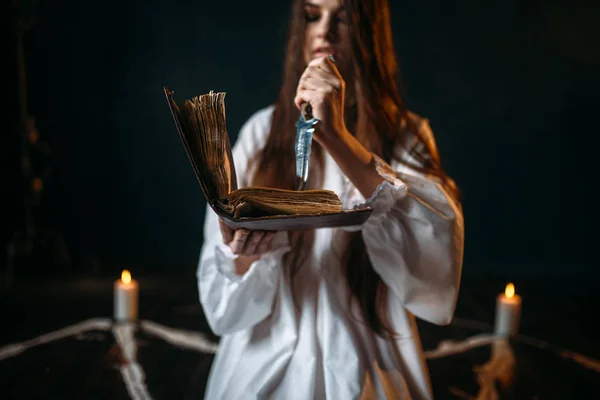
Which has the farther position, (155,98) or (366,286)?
(155,98)

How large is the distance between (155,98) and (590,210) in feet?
5.47

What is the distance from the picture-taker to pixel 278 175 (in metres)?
0.69

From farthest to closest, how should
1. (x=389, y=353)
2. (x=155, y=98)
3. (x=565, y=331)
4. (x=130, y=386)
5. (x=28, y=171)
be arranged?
1. (x=155, y=98)
2. (x=28, y=171)
3. (x=565, y=331)
4. (x=130, y=386)
5. (x=389, y=353)

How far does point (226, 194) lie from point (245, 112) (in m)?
1.54

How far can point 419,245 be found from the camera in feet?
1.99

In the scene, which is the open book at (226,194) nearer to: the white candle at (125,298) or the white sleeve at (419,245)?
the white sleeve at (419,245)

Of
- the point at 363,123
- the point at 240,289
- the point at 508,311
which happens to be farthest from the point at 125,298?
the point at 508,311

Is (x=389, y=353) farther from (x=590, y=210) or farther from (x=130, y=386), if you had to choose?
(x=590, y=210)

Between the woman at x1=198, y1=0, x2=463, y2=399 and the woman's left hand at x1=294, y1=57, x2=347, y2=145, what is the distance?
0.01m

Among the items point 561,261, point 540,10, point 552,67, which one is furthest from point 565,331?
point 540,10

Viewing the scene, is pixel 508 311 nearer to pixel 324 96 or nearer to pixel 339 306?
pixel 339 306

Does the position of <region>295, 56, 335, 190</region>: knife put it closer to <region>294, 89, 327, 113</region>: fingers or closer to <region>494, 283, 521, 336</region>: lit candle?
<region>294, 89, 327, 113</region>: fingers

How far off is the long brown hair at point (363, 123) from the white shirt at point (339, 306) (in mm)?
18

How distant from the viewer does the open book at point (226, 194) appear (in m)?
0.43
